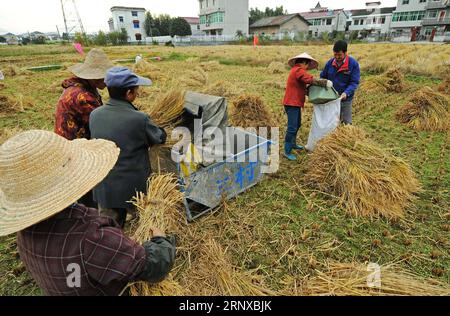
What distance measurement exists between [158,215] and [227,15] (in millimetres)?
48789

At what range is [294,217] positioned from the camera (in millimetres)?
2973

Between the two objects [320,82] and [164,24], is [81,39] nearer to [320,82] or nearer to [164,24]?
[164,24]

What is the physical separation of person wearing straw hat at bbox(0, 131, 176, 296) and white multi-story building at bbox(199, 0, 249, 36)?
48.5 m

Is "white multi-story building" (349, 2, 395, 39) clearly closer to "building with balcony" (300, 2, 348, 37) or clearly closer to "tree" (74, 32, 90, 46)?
"building with balcony" (300, 2, 348, 37)

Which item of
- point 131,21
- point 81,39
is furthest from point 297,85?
point 131,21

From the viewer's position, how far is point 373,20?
4769cm

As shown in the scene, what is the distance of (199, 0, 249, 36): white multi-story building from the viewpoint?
44.0 m

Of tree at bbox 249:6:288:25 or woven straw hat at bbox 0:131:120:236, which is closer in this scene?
woven straw hat at bbox 0:131:120:236

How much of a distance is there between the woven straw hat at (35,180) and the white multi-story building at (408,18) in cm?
4684

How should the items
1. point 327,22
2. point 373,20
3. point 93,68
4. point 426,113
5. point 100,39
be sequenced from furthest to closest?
point 327,22, point 373,20, point 100,39, point 426,113, point 93,68

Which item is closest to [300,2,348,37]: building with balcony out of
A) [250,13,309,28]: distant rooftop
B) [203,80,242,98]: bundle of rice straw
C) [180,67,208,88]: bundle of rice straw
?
[250,13,309,28]: distant rooftop

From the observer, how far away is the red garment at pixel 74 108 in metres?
2.39

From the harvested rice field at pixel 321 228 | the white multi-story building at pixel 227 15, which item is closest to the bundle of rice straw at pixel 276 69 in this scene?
the harvested rice field at pixel 321 228

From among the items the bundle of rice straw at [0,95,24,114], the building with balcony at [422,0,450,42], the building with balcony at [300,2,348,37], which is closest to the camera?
the bundle of rice straw at [0,95,24,114]
